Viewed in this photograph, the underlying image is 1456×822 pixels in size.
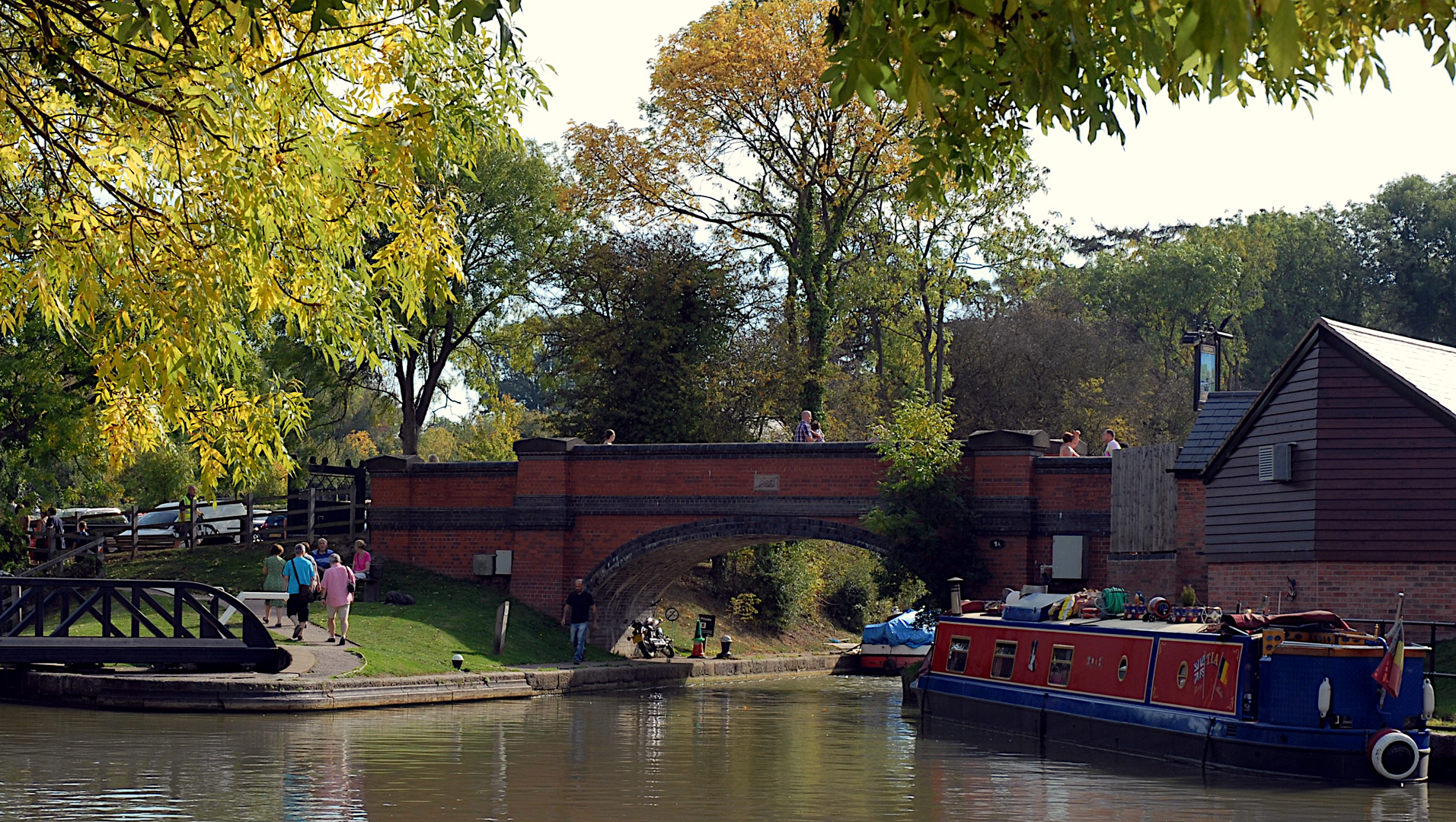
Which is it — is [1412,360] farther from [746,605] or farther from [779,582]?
[779,582]

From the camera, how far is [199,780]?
40.1 ft

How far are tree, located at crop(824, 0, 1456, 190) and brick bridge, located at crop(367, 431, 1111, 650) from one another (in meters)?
18.7

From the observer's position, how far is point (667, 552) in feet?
93.7

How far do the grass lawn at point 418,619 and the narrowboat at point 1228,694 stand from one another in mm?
8384

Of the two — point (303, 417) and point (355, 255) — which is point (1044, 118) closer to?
point (355, 255)

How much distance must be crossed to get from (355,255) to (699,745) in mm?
9115

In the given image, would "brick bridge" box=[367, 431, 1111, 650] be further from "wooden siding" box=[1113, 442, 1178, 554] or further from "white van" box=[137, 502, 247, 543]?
"white van" box=[137, 502, 247, 543]

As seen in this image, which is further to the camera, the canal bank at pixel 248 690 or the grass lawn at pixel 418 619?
the grass lawn at pixel 418 619

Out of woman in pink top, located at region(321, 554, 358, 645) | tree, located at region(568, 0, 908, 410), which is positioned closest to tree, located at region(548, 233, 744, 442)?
tree, located at region(568, 0, 908, 410)

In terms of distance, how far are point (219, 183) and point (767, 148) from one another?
2840 cm

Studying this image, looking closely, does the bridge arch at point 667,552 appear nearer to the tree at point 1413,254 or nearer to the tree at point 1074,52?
the tree at point 1074,52

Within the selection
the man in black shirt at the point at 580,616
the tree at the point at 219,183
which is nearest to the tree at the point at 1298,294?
the man in black shirt at the point at 580,616

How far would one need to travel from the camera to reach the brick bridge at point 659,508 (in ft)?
82.3

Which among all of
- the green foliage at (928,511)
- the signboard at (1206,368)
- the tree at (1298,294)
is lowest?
the green foliage at (928,511)
